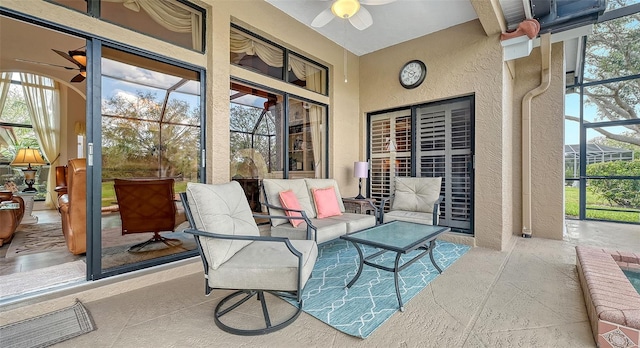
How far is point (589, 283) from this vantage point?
1.97 metres

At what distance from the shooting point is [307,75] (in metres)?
4.33

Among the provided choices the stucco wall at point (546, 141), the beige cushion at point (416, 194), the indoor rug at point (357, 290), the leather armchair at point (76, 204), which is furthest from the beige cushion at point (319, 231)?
the stucco wall at point (546, 141)

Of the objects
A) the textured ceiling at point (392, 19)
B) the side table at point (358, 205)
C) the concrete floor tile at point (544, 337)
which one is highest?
the textured ceiling at point (392, 19)

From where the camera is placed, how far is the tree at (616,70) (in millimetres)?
4898

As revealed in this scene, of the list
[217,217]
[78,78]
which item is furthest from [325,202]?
[78,78]

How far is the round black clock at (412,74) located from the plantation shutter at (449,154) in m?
0.44

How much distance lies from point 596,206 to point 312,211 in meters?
6.16

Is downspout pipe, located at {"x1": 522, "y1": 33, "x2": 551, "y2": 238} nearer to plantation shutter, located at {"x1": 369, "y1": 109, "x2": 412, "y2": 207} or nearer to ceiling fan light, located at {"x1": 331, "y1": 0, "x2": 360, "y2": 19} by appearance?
plantation shutter, located at {"x1": 369, "y1": 109, "x2": 412, "y2": 207}

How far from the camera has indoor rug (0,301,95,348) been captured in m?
1.61

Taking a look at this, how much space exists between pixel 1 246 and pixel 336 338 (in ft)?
14.0

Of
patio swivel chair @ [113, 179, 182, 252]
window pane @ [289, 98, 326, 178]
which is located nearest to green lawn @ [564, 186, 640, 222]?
window pane @ [289, 98, 326, 178]

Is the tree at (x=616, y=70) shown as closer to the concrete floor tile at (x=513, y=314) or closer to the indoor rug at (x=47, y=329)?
the concrete floor tile at (x=513, y=314)

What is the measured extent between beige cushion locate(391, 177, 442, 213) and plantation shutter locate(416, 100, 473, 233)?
13.0 inches

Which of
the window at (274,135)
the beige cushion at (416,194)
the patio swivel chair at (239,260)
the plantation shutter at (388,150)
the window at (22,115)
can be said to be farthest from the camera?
the window at (22,115)
